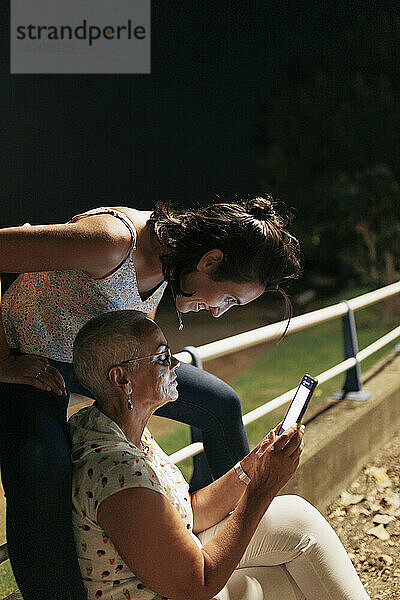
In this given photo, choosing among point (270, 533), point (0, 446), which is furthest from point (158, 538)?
point (270, 533)

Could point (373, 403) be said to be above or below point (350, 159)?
below

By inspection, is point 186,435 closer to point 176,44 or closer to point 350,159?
point 350,159

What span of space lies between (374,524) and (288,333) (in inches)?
38.8

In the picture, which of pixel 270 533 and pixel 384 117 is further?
pixel 384 117

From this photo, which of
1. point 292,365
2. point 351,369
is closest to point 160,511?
point 351,369

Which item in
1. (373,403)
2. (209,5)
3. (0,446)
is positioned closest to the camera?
(0,446)

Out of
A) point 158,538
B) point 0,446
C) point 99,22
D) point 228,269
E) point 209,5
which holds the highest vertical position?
point 209,5

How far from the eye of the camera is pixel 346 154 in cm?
1839

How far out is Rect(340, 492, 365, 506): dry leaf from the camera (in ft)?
12.6

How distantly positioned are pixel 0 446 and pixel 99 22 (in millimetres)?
12417

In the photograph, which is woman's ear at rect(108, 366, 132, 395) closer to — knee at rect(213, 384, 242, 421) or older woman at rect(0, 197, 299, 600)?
older woman at rect(0, 197, 299, 600)

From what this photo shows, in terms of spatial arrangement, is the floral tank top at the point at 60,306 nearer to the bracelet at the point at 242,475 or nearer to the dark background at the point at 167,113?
the bracelet at the point at 242,475

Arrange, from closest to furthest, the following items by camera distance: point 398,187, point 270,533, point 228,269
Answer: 1. point 228,269
2. point 270,533
3. point 398,187

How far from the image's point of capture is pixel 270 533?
204cm
